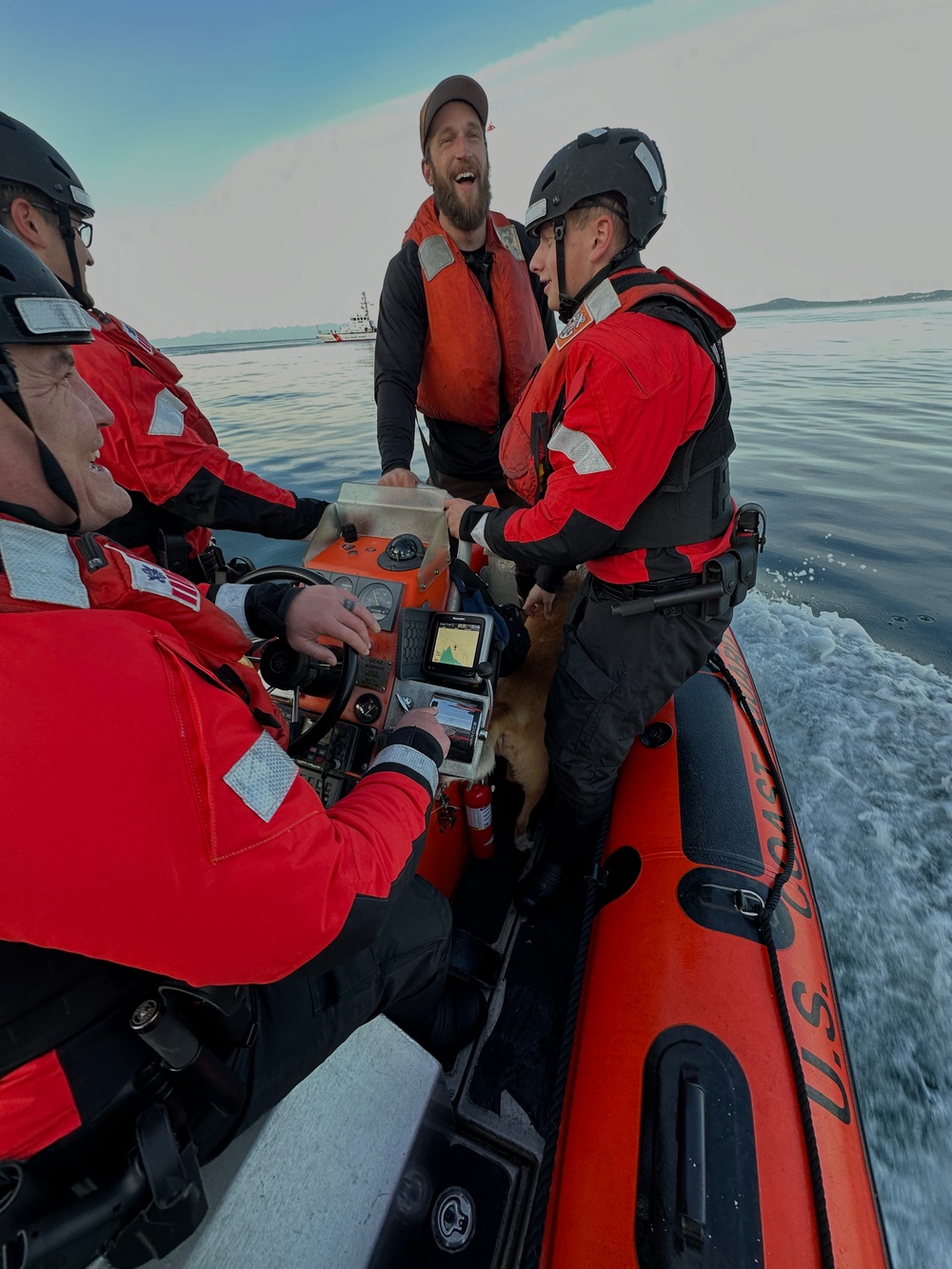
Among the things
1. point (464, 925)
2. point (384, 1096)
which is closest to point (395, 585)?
point (384, 1096)

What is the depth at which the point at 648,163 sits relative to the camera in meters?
1.58

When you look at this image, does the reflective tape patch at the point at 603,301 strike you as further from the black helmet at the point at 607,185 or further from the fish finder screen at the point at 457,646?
the fish finder screen at the point at 457,646

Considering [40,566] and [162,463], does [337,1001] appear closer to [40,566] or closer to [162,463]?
[40,566]

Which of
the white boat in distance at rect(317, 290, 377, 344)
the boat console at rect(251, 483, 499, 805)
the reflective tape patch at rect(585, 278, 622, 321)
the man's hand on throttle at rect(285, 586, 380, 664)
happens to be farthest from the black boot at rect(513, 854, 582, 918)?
the white boat in distance at rect(317, 290, 377, 344)

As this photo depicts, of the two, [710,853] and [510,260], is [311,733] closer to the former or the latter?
[710,853]

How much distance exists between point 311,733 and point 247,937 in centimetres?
68

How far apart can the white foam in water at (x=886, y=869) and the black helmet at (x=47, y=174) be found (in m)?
3.51

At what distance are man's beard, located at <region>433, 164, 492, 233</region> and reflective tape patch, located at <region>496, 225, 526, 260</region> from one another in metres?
0.13

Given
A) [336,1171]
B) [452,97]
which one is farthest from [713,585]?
[452,97]

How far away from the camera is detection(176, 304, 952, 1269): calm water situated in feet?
5.36

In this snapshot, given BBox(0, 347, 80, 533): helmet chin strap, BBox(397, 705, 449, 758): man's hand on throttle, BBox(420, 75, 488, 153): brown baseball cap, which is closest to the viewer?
BBox(0, 347, 80, 533): helmet chin strap

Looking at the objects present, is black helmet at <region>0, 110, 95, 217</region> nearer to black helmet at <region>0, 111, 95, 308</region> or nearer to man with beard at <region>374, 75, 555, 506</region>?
black helmet at <region>0, 111, 95, 308</region>

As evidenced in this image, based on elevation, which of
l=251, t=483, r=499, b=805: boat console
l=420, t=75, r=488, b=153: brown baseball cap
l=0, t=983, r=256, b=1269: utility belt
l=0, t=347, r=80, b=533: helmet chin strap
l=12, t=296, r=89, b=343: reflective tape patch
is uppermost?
l=420, t=75, r=488, b=153: brown baseball cap

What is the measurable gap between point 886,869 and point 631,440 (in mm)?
2034
